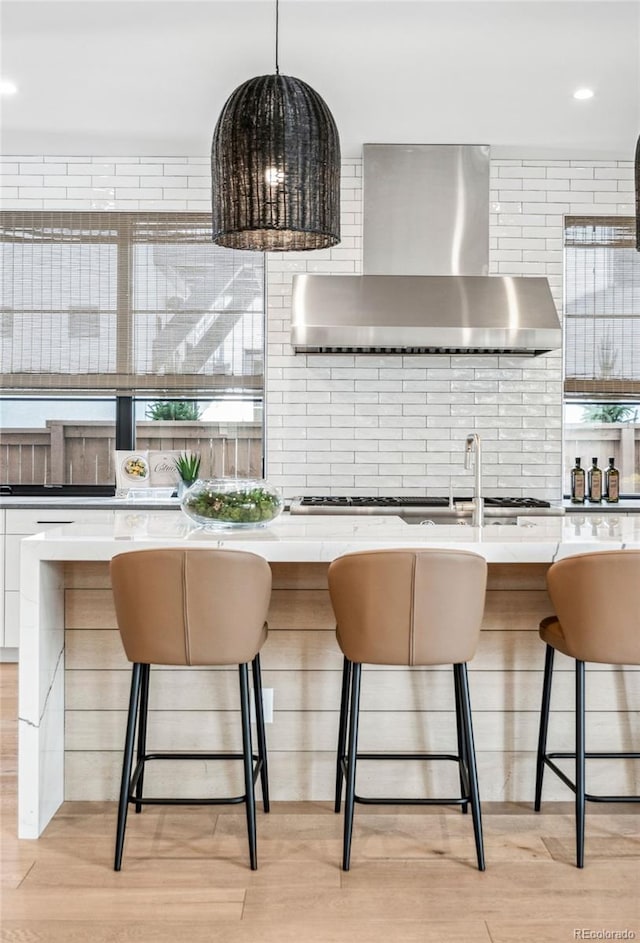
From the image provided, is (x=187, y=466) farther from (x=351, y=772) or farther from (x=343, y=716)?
(x=351, y=772)

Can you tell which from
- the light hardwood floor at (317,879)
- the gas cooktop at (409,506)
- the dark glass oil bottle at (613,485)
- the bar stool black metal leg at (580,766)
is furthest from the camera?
the dark glass oil bottle at (613,485)

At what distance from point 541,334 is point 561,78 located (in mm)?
1212

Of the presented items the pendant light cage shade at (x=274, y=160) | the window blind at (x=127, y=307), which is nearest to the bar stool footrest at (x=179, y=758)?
the pendant light cage shade at (x=274, y=160)

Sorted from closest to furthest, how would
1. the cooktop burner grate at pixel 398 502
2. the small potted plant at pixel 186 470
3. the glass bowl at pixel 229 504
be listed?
the glass bowl at pixel 229 504 → the cooktop burner grate at pixel 398 502 → the small potted plant at pixel 186 470

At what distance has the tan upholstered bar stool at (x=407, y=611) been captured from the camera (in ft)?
7.40

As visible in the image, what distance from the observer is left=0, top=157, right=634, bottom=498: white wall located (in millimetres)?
4922

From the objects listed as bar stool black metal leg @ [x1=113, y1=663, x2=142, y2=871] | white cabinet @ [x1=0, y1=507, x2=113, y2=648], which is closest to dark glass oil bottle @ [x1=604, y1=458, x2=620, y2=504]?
white cabinet @ [x1=0, y1=507, x2=113, y2=648]

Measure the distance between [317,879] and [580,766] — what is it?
0.83m

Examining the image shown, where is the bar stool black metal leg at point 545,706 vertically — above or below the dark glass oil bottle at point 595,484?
below

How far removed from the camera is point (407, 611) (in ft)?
7.43

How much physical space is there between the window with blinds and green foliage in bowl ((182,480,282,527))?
2.87 meters

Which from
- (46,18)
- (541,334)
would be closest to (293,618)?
(541,334)

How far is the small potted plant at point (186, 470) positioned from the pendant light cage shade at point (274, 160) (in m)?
2.42

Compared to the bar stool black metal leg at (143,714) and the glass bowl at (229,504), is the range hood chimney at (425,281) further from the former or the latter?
the bar stool black metal leg at (143,714)
